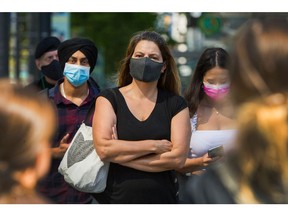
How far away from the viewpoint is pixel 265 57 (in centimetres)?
236

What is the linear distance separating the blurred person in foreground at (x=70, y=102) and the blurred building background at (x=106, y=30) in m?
8.36

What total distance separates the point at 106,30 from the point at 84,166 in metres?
23.8

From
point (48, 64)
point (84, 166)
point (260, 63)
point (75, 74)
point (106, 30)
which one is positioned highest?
point (260, 63)

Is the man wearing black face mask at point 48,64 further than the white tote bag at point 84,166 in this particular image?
Yes

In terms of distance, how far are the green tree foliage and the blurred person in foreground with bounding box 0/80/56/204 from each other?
25.3m

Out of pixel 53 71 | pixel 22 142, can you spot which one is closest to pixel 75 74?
pixel 53 71

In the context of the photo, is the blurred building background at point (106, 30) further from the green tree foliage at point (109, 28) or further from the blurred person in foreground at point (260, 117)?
the blurred person in foreground at point (260, 117)

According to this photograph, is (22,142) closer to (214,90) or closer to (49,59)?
(214,90)

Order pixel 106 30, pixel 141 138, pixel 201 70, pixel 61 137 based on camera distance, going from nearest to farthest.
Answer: pixel 141 138
pixel 61 137
pixel 201 70
pixel 106 30

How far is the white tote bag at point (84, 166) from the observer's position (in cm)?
495

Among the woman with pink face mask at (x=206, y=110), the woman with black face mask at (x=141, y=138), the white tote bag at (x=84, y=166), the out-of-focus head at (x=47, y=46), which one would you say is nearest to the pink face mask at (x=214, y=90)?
the woman with pink face mask at (x=206, y=110)

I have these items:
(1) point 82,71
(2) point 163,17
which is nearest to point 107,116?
(1) point 82,71

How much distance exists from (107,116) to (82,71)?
115cm

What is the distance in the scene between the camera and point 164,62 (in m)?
5.32
